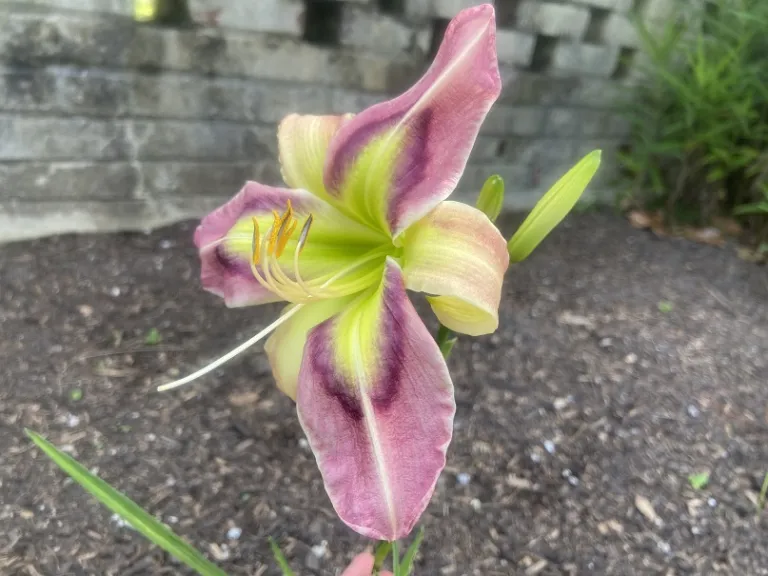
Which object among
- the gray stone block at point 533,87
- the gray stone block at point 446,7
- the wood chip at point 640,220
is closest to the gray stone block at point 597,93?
the gray stone block at point 533,87

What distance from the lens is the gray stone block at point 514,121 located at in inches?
86.8

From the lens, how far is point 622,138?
2.57 m

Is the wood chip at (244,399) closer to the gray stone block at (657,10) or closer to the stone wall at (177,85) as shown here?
the stone wall at (177,85)

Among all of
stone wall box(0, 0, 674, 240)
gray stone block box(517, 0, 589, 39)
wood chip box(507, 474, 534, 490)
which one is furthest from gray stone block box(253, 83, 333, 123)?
wood chip box(507, 474, 534, 490)

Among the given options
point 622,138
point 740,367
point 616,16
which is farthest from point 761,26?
point 740,367

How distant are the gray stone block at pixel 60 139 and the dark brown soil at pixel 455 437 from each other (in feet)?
0.80

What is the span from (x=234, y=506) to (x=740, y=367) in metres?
1.30

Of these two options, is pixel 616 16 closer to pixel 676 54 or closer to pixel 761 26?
pixel 676 54

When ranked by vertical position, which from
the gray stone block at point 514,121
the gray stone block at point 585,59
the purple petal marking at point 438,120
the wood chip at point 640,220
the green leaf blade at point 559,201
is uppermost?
the purple petal marking at point 438,120

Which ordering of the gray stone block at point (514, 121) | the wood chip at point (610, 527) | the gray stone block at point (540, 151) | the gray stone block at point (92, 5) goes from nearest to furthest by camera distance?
the wood chip at point (610, 527) → the gray stone block at point (92, 5) → the gray stone block at point (514, 121) → the gray stone block at point (540, 151)

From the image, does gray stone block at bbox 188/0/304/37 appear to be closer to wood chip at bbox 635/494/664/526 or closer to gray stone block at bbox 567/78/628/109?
gray stone block at bbox 567/78/628/109

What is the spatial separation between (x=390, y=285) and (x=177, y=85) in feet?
4.74

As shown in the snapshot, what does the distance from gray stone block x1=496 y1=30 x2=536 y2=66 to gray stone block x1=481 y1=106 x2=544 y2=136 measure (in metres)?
0.16

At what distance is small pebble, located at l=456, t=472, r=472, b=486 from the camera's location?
1221 millimetres
